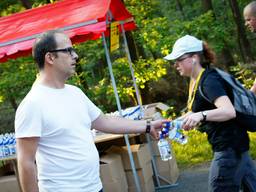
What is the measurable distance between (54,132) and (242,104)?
136 cm

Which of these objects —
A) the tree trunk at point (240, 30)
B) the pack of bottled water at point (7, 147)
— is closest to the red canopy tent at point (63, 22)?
the pack of bottled water at point (7, 147)

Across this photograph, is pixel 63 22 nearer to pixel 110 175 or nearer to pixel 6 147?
pixel 6 147

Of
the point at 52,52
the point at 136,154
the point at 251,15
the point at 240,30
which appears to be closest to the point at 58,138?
the point at 52,52

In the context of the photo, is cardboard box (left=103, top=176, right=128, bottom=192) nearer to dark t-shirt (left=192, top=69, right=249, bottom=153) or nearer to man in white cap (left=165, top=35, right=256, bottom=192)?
man in white cap (left=165, top=35, right=256, bottom=192)

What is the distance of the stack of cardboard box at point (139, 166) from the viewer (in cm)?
525

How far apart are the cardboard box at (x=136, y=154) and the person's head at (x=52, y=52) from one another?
2.96m

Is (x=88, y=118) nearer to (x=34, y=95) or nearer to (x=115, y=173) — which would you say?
(x=34, y=95)

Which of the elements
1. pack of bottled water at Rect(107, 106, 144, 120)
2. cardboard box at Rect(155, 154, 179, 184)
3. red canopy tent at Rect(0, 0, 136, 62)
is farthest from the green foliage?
red canopy tent at Rect(0, 0, 136, 62)

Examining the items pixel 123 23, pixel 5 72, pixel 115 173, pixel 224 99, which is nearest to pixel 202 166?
pixel 115 173

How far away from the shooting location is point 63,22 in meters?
4.83

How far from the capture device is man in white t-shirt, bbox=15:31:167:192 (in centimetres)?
222

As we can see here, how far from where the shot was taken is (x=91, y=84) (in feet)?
32.4

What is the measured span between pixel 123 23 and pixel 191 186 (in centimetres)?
240

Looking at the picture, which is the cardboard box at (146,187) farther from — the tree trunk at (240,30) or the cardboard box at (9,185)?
the tree trunk at (240,30)
